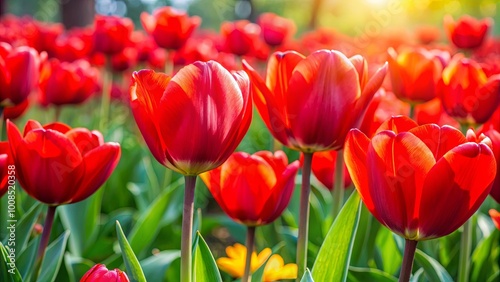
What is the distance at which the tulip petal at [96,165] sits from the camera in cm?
108

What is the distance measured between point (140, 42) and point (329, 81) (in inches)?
99.1

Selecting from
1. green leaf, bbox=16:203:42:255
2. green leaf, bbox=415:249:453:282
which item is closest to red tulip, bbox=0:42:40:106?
green leaf, bbox=16:203:42:255

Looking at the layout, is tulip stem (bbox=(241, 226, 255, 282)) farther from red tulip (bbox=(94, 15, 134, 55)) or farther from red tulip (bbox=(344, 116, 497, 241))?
red tulip (bbox=(94, 15, 134, 55))

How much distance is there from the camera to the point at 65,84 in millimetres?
2273

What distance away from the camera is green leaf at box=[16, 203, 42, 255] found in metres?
1.33

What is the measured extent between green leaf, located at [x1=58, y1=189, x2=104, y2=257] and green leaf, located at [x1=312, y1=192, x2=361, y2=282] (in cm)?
99

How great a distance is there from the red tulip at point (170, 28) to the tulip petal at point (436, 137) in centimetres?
171

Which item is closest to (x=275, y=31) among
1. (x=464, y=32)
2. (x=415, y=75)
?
(x=464, y=32)

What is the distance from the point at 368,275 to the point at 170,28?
1441 mm

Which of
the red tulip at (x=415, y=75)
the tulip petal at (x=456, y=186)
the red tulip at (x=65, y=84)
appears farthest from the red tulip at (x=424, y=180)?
the red tulip at (x=65, y=84)

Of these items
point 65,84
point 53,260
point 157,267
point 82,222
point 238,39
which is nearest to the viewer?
point 53,260

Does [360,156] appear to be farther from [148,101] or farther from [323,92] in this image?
[148,101]

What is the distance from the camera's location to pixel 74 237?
1863 mm

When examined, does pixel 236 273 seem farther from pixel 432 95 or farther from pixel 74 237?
pixel 432 95
